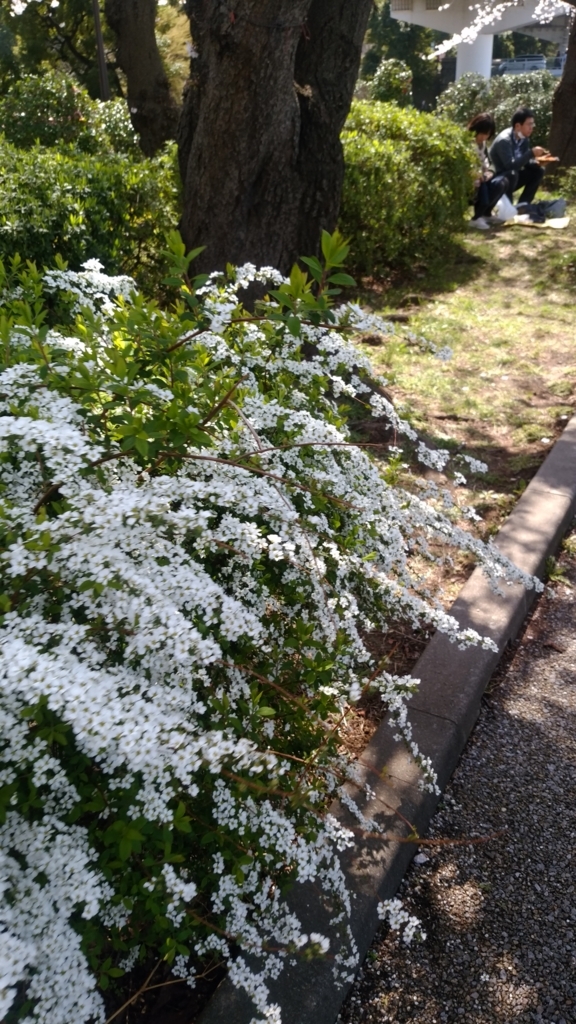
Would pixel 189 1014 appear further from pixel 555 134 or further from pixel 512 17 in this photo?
pixel 512 17

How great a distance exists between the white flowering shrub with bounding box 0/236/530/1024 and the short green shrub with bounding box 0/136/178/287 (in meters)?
1.83

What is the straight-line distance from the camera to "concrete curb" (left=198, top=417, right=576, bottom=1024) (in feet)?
6.62

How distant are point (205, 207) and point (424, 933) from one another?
12.2 feet

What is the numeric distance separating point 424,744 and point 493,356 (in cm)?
424

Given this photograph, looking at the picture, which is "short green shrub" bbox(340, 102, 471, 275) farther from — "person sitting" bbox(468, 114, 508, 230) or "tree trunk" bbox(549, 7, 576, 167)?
"tree trunk" bbox(549, 7, 576, 167)

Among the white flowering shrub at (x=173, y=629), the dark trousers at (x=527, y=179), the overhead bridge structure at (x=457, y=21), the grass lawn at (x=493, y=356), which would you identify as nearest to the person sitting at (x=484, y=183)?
the dark trousers at (x=527, y=179)

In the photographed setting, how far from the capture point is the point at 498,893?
2391 millimetres

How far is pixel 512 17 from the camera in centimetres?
2200

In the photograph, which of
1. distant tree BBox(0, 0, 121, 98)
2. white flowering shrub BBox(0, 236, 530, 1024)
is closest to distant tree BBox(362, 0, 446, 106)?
distant tree BBox(0, 0, 121, 98)

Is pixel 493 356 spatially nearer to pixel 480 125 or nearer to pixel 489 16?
pixel 480 125

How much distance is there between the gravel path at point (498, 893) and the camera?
2.11 meters

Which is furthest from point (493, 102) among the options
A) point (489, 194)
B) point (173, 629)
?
point (173, 629)

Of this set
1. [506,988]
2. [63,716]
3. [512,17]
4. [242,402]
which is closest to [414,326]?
[242,402]

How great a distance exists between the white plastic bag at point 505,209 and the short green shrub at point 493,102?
7002mm
